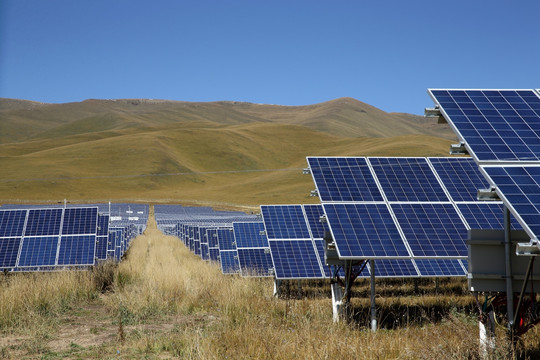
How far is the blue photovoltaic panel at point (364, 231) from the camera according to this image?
10.8m

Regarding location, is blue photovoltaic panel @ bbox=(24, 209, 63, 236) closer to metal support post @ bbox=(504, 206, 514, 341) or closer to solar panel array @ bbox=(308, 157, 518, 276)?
solar panel array @ bbox=(308, 157, 518, 276)

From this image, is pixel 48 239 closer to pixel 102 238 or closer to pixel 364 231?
pixel 102 238

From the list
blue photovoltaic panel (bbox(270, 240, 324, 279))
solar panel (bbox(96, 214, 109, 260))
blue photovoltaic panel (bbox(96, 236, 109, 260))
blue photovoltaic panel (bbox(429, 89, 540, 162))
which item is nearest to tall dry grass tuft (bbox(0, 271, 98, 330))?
blue photovoltaic panel (bbox(96, 236, 109, 260))

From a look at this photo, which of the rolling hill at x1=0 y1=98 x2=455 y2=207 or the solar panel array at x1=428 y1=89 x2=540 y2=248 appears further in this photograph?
the rolling hill at x1=0 y1=98 x2=455 y2=207

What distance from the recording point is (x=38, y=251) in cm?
1780

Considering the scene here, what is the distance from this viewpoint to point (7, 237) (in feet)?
60.8

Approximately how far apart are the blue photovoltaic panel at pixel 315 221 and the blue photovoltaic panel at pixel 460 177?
3.60m

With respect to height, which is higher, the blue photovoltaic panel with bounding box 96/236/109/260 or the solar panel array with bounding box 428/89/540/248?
the solar panel array with bounding box 428/89/540/248

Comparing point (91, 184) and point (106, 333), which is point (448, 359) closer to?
point (106, 333)

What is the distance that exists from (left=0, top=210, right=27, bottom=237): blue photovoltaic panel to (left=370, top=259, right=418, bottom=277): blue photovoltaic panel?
10.7 m

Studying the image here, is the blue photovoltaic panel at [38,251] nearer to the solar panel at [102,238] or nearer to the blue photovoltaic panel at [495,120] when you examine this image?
the solar panel at [102,238]

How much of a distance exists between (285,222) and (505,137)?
33.4 ft

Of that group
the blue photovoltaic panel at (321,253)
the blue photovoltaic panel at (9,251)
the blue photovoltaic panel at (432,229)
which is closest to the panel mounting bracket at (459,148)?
the blue photovoltaic panel at (432,229)

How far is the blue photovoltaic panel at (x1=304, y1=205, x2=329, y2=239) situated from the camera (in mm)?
17625
